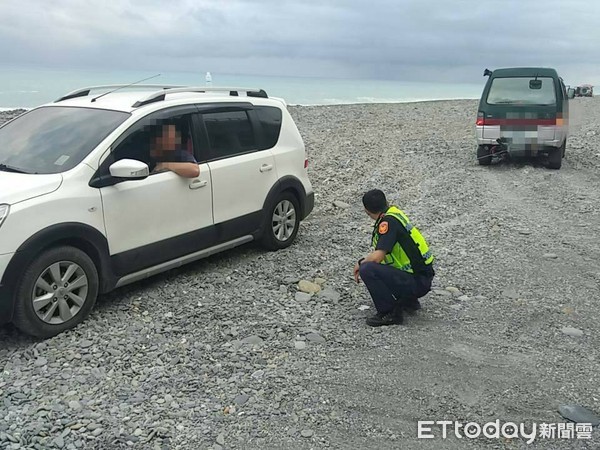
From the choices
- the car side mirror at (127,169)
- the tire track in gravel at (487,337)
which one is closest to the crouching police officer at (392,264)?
the tire track in gravel at (487,337)

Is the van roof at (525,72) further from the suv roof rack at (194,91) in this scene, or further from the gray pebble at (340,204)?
the suv roof rack at (194,91)

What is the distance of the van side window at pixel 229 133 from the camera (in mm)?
6414

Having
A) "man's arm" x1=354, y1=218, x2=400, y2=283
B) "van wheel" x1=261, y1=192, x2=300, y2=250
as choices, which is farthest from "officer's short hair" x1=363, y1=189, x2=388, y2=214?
"van wheel" x1=261, y1=192, x2=300, y2=250

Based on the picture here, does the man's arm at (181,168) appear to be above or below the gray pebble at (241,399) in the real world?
above

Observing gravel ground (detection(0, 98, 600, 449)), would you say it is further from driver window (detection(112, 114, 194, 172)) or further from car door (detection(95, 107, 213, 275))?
driver window (detection(112, 114, 194, 172))

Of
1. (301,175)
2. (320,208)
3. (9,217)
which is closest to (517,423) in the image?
(9,217)

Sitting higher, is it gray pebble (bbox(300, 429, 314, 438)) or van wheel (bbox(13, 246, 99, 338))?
van wheel (bbox(13, 246, 99, 338))

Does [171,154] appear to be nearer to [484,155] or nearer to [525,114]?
[525,114]

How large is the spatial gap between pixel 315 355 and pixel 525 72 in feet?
33.7

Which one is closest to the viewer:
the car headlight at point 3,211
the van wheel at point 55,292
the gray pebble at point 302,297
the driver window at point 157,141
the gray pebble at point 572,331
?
the car headlight at point 3,211

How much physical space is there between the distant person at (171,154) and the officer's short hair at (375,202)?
Result: 178 centimetres

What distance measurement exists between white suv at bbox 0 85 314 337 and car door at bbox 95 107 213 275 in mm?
10

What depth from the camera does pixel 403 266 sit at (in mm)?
5375

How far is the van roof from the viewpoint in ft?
→ 41.8
